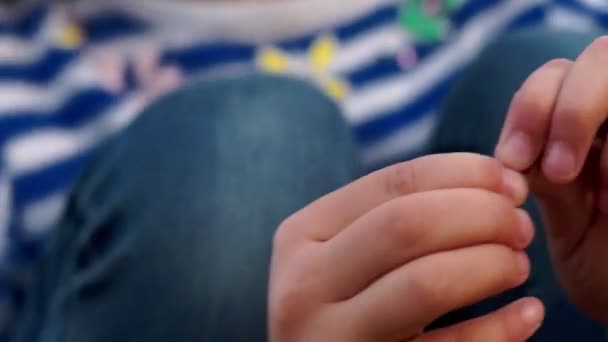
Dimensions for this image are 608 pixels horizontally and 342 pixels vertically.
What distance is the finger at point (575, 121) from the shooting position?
0.32 meters

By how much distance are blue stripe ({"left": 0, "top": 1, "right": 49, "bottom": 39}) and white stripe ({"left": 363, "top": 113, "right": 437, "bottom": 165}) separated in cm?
32

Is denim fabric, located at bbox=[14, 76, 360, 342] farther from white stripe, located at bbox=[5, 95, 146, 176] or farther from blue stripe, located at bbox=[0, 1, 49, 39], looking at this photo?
blue stripe, located at bbox=[0, 1, 49, 39]

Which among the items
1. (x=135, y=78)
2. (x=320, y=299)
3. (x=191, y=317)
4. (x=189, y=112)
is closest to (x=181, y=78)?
(x=135, y=78)

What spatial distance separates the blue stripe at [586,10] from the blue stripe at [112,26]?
0.37 meters

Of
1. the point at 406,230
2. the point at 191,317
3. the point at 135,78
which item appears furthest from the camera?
the point at 135,78

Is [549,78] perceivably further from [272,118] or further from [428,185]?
[272,118]

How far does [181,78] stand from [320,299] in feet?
1.40

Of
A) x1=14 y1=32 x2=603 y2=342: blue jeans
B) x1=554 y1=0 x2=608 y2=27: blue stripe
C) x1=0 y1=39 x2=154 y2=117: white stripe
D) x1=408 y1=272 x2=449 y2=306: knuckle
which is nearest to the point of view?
x1=408 y1=272 x2=449 y2=306: knuckle

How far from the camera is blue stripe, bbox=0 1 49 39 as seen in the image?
0.72 meters

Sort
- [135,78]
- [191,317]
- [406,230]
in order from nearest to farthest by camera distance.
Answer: [406,230]
[191,317]
[135,78]

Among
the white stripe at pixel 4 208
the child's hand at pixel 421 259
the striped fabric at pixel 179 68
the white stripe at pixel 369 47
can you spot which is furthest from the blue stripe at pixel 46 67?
the child's hand at pixel 421 259

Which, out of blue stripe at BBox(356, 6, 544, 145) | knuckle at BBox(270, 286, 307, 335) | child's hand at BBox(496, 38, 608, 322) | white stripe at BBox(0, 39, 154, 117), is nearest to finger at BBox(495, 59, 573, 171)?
child's hand at BBox(496, 38, 608, 322)

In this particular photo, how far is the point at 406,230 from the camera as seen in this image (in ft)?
1.01

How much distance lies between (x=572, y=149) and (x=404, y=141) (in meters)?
0.31
